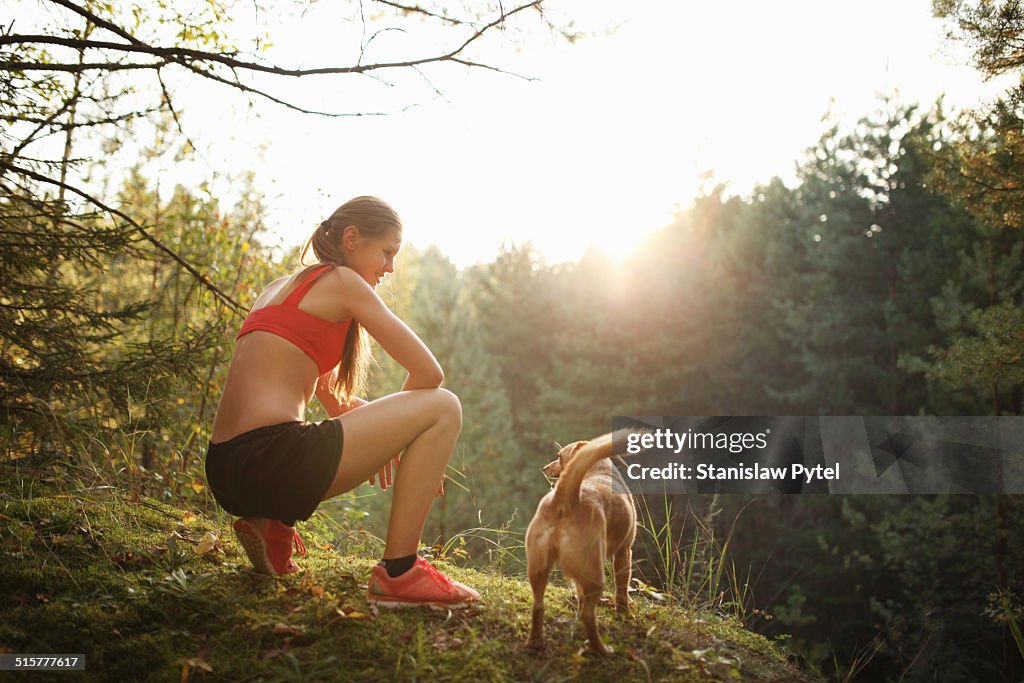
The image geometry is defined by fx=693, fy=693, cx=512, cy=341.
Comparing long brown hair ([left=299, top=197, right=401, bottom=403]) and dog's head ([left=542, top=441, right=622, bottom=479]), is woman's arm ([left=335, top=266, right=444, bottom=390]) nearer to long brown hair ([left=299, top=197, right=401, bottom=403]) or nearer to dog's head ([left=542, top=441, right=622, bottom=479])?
long brown hair ([left=299, top=197, right=401, bottom=403])

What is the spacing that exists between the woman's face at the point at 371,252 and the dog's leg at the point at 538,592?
1283mm

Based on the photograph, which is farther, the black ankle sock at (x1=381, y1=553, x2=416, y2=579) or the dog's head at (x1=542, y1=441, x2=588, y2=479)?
the dog's head at (x1=542, y1=441, x2=588, y2=479)

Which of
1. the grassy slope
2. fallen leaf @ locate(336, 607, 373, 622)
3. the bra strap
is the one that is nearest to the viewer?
the grassy slope

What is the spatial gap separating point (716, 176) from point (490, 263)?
8655mm

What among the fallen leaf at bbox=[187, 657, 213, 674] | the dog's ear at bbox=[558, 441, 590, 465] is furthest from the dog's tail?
the fallen leaf at bbox=[187, 657, 213, 674]

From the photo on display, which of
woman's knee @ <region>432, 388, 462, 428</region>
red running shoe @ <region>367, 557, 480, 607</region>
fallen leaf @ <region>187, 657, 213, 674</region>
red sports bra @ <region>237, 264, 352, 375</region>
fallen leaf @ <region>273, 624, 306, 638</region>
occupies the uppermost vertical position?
red sports bra @ <region>237, 264, 352, 375</region>

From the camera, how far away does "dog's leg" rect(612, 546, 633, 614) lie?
3002 millimetres

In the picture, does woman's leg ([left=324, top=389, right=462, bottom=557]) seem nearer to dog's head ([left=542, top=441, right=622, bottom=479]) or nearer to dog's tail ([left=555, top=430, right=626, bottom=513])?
dog's tail ([left=555, top=430, right=626, bottom=513])

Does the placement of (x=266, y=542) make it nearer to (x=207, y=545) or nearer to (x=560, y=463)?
(x=207, y=545)

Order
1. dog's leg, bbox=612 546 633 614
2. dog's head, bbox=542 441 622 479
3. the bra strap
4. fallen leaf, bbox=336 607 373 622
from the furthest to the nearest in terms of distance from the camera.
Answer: dog's head, bbox=542 441 622 479, dog's leg, bbox=612 546 633 614, the bra strap, fallen leaf, bbox=336 607 373 622

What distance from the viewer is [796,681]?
2.71 meters

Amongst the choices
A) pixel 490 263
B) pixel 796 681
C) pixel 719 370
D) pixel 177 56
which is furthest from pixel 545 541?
pixel 490 263

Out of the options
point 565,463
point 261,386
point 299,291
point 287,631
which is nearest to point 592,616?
point 565,463

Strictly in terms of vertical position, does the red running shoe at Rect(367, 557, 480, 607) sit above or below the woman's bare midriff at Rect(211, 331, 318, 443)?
below
